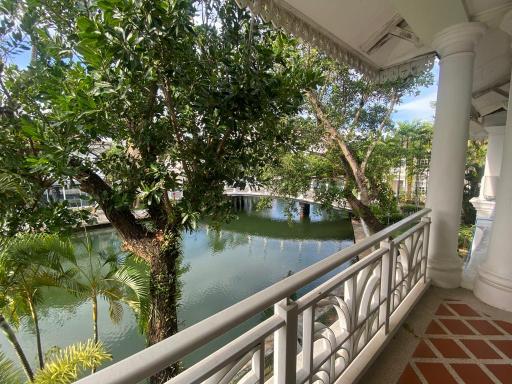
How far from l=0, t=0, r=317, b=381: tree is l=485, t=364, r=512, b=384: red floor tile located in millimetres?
2230

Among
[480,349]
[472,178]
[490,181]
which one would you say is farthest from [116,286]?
[472,178]

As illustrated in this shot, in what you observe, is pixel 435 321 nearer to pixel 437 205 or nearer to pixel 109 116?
pixel 437 205

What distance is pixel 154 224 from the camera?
11.6 ft

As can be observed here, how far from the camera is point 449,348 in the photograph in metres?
1.62

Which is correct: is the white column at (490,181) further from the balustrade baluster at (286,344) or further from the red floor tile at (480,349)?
the balustrade baluster at (286,344)

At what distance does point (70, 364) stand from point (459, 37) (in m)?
4.65

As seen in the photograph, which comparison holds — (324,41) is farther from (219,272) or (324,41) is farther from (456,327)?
(219,272)

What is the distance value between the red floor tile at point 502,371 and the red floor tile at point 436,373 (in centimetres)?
25

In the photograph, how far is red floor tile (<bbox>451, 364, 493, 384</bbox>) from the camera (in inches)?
54.9

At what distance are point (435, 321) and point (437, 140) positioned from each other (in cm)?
145

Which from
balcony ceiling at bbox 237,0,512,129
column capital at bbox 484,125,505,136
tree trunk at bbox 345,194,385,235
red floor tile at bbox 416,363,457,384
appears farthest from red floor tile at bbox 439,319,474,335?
tree trunk at bbox 345,194,385,235

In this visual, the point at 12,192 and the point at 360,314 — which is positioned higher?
the point at 12,192

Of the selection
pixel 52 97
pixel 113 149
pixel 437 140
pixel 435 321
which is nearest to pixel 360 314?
pixel 435 321

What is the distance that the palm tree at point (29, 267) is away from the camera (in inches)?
112
